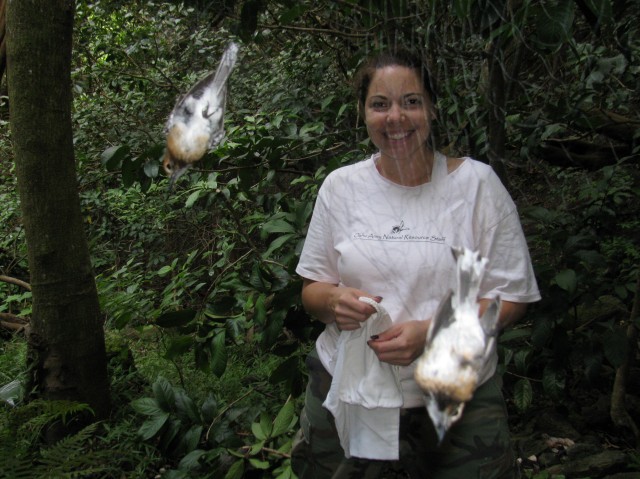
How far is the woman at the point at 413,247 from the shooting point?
0.66m

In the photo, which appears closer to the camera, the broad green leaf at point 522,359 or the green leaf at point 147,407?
the broad green leaf at point 522,359

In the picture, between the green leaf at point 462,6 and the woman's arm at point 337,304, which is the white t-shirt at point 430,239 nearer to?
the woman's arm at point 337,304

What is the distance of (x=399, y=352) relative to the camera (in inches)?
24.5

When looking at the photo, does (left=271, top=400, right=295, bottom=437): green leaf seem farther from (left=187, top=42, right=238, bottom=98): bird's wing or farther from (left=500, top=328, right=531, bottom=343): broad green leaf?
(left=187, top=42, right=238, bottom=98): bird's wing

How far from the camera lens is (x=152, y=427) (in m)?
1.64

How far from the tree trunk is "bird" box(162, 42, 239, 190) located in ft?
2.01

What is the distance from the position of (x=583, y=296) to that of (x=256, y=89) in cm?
158

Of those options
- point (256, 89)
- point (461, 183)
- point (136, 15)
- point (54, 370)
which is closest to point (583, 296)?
point (461, 183)

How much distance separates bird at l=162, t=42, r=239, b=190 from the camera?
58 cm

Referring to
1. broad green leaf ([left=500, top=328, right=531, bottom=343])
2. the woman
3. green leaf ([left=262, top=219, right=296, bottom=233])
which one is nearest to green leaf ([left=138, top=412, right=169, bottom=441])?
green leaf ([left=262, top=219, right=296, bottom=233])

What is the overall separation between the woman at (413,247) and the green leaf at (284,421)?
25.5 inches

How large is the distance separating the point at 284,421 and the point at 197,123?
3.85 feet

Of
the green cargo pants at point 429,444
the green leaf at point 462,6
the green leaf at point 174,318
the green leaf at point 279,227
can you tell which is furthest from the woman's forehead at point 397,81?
the green leaf at point 174,318

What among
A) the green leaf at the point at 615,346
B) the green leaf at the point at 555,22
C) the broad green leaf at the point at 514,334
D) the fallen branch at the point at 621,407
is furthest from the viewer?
the fallen branch at the point at 621,407
